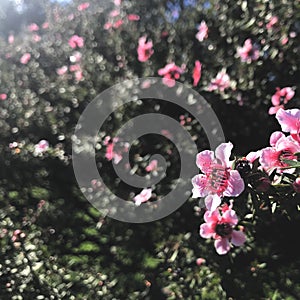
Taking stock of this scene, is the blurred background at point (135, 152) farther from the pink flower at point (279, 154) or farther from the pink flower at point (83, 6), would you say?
the pink flower at point (279, 154)

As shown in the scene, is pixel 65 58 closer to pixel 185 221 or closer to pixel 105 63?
pixel 105 63

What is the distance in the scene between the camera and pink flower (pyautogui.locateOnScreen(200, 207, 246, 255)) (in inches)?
48.5

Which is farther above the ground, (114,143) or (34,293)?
(114,143)

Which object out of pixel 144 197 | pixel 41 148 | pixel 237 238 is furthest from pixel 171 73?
pixel 237 238

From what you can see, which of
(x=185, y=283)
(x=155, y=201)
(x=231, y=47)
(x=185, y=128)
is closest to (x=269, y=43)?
(x=231, y=47)

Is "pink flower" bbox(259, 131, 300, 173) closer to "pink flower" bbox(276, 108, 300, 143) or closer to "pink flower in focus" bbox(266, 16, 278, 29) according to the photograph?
"pink flower" bbox(276, 108, 300, 143)

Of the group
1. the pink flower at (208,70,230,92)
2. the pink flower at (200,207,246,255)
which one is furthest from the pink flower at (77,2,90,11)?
the pink flower at (200,207,246,255)

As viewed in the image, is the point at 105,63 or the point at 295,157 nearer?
the point at 295,157

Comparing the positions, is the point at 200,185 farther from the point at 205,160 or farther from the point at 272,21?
the point at 272,21

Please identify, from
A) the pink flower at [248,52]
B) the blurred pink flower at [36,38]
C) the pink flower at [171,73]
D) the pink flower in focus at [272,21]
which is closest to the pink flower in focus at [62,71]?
the blurred pink flower at [36,38]

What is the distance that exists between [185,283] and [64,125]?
1.52 m

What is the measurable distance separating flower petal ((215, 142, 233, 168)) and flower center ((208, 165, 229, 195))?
12mm

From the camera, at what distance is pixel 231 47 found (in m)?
2.74

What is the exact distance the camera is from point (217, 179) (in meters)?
0.98
